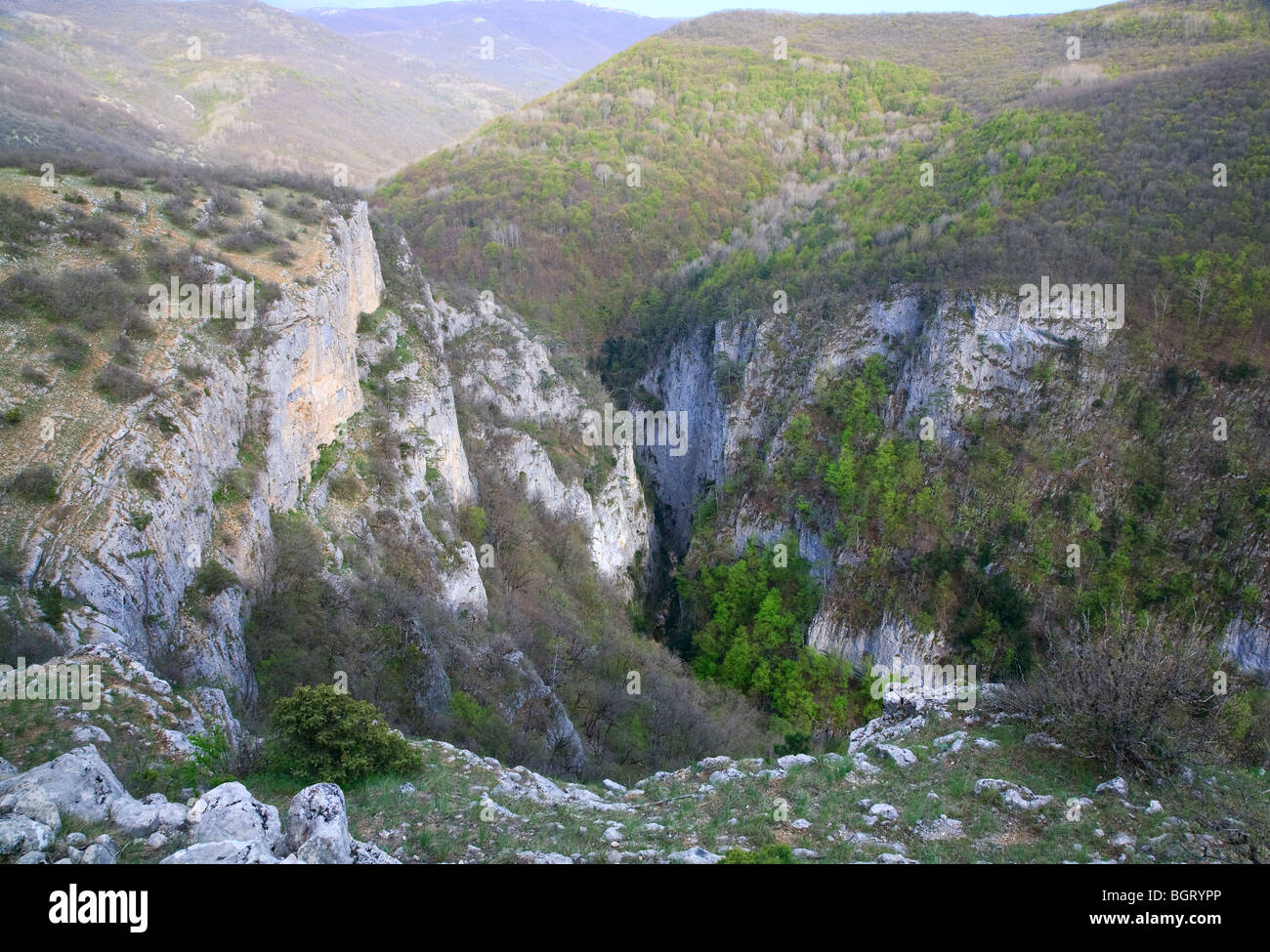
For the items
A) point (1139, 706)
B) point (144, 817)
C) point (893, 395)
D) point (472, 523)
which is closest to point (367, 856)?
point (144, 817)

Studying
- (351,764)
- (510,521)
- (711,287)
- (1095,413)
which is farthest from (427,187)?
(351,764)

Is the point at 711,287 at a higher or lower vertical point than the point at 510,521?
higher

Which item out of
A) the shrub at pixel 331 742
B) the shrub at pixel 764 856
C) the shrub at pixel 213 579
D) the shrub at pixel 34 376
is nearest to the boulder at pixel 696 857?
the shrub at pixel 764 856

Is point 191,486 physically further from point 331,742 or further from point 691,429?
point 691,429

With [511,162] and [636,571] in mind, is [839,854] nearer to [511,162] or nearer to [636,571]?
[636,571]

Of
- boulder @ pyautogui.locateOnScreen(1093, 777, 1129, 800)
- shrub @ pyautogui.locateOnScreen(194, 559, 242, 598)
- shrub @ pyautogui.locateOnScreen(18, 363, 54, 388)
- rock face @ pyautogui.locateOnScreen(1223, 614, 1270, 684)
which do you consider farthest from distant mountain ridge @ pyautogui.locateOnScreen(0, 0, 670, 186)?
rock face @ pyautogui.locateOnScreen(1223, 614, 1270, 684)

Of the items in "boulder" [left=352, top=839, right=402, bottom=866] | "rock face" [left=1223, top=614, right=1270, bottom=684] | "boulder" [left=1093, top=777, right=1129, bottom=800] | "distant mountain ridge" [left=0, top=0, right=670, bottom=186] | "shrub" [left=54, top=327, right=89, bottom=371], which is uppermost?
"distant mountain ridge" [left=0, top=0, right=670, bottom=186]

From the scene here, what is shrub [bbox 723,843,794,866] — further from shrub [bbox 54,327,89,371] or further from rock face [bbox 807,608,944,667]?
rock face [bbox 807,608,944,667]
